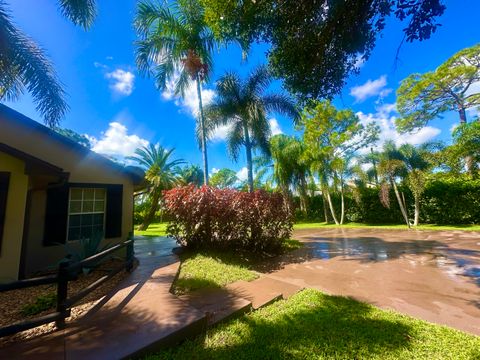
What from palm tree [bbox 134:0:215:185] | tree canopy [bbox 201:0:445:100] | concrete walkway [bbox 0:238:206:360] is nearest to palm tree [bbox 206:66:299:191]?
palm tree [bbox 134:0:215:185]

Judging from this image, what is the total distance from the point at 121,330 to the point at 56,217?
18.5ft

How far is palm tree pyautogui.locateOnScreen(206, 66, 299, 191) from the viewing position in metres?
13.8

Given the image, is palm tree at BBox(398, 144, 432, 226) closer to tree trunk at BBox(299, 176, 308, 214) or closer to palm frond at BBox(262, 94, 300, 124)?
tree trunk at BBox(299, 176, 308, 214)

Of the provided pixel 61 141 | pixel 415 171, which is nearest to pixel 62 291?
pixel 61 141

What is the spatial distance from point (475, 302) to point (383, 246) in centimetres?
590

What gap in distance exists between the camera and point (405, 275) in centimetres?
601

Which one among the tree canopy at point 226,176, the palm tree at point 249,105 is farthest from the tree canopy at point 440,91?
the tree canopy at point 226,176

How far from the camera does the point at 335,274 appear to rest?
253 inches

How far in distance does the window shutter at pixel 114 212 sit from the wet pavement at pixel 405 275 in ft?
18.0

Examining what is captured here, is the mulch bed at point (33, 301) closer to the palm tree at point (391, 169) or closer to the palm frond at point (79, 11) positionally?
the palm frond at point (79, 11)

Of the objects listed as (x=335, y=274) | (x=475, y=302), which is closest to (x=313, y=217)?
(x=335, y=274)

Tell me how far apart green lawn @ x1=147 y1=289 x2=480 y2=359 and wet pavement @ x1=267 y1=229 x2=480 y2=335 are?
0.81 metres

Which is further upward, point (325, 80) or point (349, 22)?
point (349, 22)

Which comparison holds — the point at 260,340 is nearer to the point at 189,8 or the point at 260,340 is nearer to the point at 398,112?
the point at 189,8
